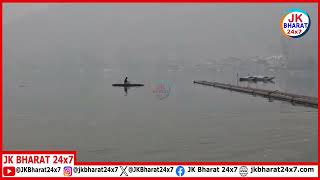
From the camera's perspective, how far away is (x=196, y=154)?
3083cm

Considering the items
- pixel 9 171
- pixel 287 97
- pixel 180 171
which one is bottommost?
pixel 180 171

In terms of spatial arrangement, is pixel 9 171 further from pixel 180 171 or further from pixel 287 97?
pixel 287 97

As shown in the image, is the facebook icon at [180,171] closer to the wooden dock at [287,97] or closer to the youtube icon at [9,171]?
the youtube icon at [9,171]

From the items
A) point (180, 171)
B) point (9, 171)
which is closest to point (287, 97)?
point (180, 171)

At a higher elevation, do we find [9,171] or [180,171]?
[9,171]

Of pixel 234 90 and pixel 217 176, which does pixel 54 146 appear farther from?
pixel 234 90

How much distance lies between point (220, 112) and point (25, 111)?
31.5 metres

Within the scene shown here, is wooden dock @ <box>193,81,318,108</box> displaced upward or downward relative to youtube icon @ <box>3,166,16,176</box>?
upward

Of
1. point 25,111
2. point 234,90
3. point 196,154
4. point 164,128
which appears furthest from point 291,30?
point 234,90

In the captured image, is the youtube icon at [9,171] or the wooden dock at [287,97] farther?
the wooden dock at [287,97]

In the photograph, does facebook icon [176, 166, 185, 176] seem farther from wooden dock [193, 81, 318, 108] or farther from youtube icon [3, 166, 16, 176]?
wooden dock [193, 81, 318, 108]

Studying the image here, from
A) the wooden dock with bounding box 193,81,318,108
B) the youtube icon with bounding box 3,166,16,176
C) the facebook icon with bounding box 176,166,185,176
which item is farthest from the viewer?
the wooden dock with bounding box 193,81,318,108

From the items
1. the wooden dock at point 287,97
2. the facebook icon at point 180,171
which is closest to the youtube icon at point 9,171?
the facebook icon at point 180,171

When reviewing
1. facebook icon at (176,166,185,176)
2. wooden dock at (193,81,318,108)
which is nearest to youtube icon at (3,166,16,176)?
facebook icon at (176,166,185,176)
